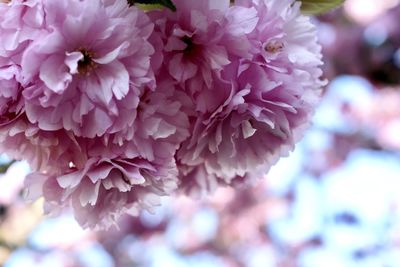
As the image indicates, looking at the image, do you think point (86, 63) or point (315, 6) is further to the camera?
point (315, 6)

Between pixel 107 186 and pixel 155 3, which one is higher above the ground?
pixel 155 3

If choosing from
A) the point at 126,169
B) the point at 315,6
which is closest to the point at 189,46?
the point at 126,169

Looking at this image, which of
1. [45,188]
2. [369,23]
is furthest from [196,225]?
[45,188]

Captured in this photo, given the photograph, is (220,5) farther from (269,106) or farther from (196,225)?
(196,225)

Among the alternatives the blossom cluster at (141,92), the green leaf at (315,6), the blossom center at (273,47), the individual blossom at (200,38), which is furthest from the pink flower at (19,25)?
the green leaf at (315,6)

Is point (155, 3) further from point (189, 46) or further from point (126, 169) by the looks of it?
point (126, 169)
